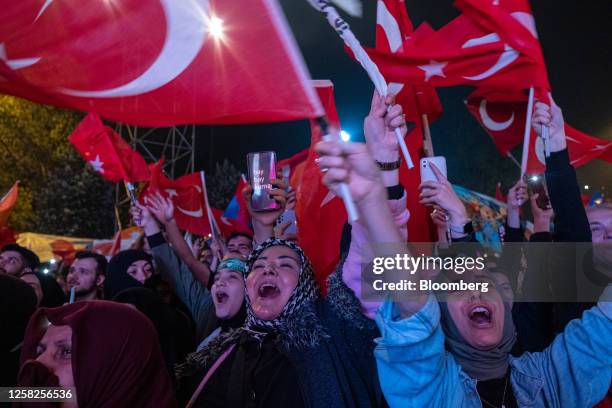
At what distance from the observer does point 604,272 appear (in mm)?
2551

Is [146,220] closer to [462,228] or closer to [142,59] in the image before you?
[142,59]

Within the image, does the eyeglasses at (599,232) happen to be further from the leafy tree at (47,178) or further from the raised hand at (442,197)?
the leafy tree at (47,178)

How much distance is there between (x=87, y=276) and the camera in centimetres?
434

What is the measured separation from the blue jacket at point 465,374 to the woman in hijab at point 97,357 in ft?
3.05

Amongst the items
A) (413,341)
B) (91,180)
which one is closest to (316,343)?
(413,341)

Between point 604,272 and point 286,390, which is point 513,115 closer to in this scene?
point 604,272

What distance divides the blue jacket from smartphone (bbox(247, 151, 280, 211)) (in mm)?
1559

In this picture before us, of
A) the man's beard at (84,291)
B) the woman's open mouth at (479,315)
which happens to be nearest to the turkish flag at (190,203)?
the man's beard at (84,291)

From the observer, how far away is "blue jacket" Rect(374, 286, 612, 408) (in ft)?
5.37

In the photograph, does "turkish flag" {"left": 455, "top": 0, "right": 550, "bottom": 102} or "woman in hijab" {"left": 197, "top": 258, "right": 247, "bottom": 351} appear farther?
"turkish flag" {"left": 455, "top": 0, "right": 550, "bottom": 102}

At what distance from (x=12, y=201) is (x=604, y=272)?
696cm

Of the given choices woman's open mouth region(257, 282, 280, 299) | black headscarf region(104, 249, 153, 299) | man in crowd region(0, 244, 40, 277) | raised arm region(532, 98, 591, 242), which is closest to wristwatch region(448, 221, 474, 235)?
raised arm region(532, 98, 591, 242)

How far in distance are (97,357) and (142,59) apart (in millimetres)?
1373

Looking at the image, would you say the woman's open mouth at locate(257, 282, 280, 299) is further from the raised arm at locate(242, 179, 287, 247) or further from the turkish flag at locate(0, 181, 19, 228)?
the turkish flag at locate(0, 181, 19, 228)
